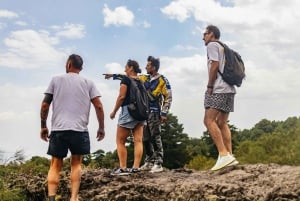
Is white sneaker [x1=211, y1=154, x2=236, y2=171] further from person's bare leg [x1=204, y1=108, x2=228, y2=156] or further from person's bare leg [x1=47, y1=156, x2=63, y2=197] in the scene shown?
person's bare leg [x1=47, y1=156, x2=63, y2=197]

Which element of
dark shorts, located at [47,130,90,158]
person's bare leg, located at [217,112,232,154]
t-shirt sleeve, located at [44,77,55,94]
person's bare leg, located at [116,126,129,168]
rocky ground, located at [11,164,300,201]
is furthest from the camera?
person's bare leg, located at [116,126,129,168]

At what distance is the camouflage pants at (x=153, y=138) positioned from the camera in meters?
8.62

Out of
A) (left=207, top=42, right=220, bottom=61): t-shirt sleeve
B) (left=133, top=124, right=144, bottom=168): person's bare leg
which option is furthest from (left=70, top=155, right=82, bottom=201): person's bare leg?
(left=207, top=42, right=220, bottom=61): t-shirt sleeve

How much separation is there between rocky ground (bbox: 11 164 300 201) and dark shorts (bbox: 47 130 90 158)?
96 centimetres

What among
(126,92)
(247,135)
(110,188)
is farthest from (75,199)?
(247,135)

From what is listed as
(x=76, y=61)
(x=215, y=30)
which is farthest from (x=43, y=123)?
(x=215, y=30)

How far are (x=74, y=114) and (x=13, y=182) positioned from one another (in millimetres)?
2877

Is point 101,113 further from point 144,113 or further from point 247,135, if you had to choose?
point 247,135

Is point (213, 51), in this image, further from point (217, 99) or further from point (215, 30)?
point (217, 99)

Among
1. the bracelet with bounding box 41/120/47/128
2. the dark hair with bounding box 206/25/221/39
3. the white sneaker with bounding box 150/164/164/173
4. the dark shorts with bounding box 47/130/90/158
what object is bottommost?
the white sneaker with bounding box 150/164/164/173

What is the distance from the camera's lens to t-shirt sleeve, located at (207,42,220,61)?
7.48 m

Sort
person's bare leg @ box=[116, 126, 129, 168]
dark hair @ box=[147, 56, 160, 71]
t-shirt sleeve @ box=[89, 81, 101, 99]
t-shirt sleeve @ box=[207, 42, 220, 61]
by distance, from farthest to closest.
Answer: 1. dark hair @ box=[147, 56, 160, 71]
2. person's bare leg @ box=[116, 126, 129, 168]
3. t-shirt sleeve @ box=[207, 42, 220, 61]
4. t-shirt sleeve @ box=[89, 81, 101, 99]

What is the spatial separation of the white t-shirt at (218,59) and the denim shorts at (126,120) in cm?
147

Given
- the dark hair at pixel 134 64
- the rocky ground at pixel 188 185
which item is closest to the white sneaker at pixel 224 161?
the rocky ground at pixel 188 185
